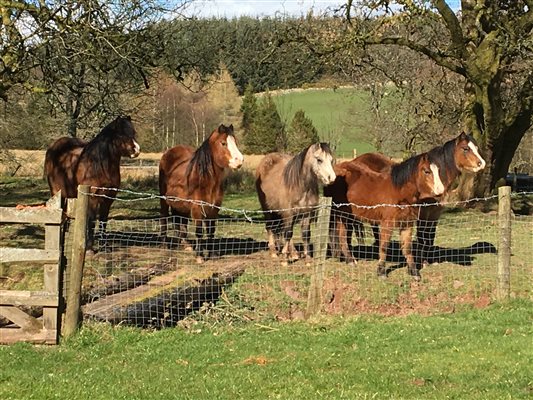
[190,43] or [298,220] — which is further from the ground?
[190,43]

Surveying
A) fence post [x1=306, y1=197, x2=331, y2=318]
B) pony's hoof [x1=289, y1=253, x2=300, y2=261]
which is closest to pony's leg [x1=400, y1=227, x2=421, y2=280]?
pony's hoof [x1=289, y1=253, x2=300, y2=261]

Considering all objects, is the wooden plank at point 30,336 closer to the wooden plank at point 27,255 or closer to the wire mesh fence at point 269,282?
the wooden plank at point 27,255

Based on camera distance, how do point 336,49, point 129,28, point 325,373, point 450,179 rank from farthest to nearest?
point 336,49
point 129,28
point 450,179
point 325,373

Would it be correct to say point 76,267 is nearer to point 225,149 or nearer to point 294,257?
point 225,149

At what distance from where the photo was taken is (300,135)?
39125 millimetres

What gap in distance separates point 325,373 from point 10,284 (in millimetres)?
5297

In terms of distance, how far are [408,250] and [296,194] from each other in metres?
1.97

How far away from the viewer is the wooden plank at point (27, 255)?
6547 mm

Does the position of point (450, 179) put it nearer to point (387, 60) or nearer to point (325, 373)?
point (325, 373)

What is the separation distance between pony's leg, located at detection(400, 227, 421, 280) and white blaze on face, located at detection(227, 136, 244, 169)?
2.69 m

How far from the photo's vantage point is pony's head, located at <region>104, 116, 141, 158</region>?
434 inches

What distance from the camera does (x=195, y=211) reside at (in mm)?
10672

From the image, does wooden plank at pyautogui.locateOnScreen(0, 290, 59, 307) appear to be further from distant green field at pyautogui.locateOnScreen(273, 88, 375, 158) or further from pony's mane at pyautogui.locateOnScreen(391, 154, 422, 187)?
distant green field at pyautogui.locateOnScreen(273, 88, 375, 158)

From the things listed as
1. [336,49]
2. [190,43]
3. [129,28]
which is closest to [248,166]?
[190,43]
